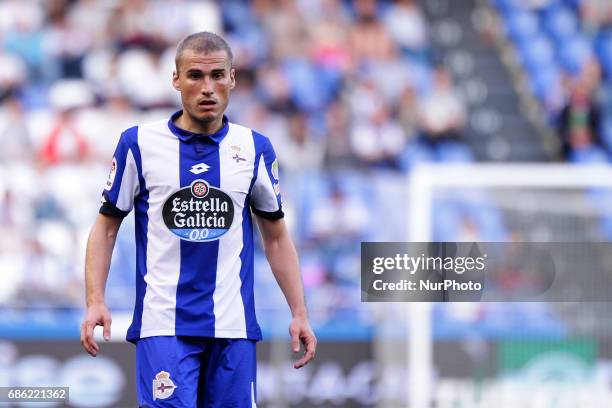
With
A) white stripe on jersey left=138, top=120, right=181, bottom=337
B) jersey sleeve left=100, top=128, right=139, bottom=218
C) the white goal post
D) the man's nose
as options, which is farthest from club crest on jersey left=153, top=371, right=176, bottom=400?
the white goal post

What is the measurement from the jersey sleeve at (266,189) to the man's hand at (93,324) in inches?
25.8

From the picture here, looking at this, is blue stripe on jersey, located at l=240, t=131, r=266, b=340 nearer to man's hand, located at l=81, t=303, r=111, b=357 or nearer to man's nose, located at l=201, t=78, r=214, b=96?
man's nose, located at l=201, t=78, r=214, b=96

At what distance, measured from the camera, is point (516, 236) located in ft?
22.6

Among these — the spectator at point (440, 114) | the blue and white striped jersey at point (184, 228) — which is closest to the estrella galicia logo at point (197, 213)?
the blue and white striped jersey at point (184, 228)

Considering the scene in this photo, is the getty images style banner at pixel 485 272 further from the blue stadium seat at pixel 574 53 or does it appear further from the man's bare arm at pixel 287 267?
the blue stadium seat at pixel 574 53

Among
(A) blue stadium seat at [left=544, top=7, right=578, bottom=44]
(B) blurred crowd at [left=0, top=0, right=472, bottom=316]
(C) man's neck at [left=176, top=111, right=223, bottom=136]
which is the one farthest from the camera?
(A) blue stadium seat at [left=544, top=7, right=578, bottom=44]

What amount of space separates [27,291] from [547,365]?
10.2ft

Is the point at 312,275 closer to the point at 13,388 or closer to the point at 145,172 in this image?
the point at 13,388

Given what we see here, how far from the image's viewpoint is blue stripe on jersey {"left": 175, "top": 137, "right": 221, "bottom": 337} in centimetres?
427

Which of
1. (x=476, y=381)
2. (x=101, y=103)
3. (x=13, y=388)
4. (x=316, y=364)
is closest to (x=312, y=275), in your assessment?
(x=316, y=364)

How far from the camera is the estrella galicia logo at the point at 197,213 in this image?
429 cm

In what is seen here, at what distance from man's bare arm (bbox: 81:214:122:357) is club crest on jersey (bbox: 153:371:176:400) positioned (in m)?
0.22

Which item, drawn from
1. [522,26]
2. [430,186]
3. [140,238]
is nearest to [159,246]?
[140,238]

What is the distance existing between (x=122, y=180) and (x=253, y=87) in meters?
8.54
